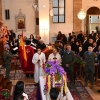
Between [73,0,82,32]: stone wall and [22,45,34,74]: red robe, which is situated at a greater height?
[73,0,82,32]: stone wall

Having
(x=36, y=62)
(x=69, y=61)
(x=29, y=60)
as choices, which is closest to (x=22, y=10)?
(x=29, y=60)

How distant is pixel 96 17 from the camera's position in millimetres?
22094

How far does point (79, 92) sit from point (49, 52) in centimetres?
367

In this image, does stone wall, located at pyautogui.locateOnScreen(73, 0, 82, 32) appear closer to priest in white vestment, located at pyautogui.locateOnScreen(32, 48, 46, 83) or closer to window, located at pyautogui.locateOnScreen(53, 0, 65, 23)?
window, located at pyautogui.locateOnScreen(53, 0, 65, 23)

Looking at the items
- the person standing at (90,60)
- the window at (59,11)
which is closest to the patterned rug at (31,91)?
the person standing at (90,60)

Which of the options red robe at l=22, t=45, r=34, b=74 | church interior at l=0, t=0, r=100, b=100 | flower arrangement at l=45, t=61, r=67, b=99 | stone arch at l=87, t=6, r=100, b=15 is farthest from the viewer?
stone arch at l=87, t=6, r=100, b=15

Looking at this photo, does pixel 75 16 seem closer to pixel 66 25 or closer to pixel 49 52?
pixel 66 25

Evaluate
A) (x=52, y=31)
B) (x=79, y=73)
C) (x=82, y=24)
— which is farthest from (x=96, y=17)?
(x=79, y=73)

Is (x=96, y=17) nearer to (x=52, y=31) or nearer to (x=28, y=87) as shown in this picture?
(x=52, y=31)

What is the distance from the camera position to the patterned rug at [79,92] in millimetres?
8836

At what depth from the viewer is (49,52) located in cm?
1260

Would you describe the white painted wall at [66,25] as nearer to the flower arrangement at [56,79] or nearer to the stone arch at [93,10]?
the stone arch at [93,10]

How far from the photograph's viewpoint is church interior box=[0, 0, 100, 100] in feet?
20.8

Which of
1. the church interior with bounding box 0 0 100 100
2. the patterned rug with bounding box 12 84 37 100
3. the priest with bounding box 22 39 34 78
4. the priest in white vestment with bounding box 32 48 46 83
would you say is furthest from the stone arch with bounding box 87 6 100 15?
the patterned rug with bounding box 12 84 37 100
